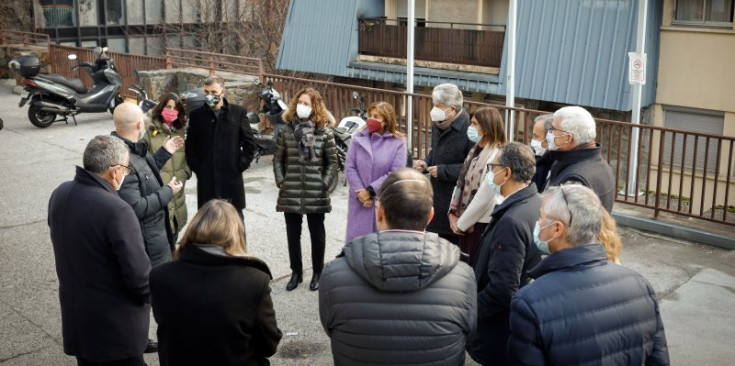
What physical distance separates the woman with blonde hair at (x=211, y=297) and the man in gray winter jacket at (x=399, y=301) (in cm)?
42

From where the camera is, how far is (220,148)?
7000 mm

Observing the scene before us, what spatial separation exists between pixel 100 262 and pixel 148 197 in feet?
3.68

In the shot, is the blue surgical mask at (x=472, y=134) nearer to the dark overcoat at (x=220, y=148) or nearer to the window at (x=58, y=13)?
the dark overcoat at (x=220, y=148)

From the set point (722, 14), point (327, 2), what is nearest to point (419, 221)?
point (722, 14)

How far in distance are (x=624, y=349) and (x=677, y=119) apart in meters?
15.0

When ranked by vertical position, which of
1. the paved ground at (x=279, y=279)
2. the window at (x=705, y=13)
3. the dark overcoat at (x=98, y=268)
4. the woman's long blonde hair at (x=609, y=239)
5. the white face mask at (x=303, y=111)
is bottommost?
the paved ground at (x=279, y=279)

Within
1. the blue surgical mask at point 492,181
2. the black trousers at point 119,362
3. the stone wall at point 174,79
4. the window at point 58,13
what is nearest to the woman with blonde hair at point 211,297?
the black trousers at point 119,362

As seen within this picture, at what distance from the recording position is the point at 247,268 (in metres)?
3.72

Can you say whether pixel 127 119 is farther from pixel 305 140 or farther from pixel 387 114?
pixel 387 114

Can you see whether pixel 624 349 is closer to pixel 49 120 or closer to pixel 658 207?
pixel 658 207

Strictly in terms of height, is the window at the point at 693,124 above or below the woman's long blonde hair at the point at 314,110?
below

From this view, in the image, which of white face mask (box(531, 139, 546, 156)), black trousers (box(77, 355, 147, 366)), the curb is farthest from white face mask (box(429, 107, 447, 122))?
the curb

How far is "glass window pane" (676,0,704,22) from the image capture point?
1614 centimetres

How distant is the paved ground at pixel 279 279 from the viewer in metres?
5.95
